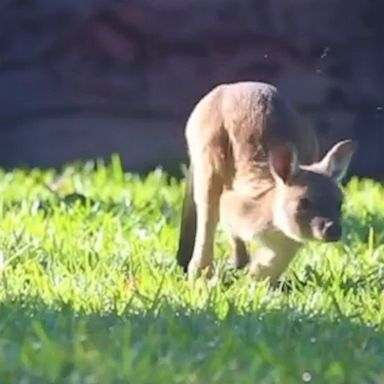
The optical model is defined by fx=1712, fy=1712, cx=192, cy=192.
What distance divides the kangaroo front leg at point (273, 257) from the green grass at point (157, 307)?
8 centimetres

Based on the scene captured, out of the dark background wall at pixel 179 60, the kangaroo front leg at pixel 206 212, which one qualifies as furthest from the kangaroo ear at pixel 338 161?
the dark background wall at pixel 179 60

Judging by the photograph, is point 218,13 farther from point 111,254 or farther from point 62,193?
point 111,254

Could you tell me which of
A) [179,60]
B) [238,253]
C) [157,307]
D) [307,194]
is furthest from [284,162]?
[179,60]

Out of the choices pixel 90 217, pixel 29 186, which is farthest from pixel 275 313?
pixel 29 186

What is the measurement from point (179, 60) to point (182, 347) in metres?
5.19

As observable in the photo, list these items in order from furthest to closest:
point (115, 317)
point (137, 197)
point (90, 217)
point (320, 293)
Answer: point (137, 197) → point (90, 217) → point (320, 293) → point (115, 317)

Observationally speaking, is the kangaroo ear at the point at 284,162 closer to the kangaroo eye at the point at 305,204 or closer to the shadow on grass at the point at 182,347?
the kangaroo eye at the point at 305,204

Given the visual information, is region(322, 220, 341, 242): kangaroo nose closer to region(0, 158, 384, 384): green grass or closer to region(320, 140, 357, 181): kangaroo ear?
region(0, 158, 384, 384): green grass

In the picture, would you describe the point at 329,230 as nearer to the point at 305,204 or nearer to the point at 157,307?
the point at 305,204

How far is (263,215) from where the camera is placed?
6.21 m

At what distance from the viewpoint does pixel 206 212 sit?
6367 mm

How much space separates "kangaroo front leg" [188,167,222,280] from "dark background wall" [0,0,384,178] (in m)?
3.32

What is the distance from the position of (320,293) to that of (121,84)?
4.25 meters

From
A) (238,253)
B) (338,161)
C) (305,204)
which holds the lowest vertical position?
(238,253)
